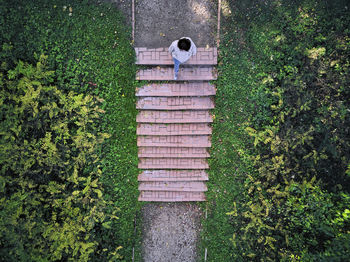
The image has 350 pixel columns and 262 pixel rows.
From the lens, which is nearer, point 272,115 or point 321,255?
point 321,255

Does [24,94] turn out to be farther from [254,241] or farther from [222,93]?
[254,241]

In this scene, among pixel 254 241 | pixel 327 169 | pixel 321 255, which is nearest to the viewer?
pixel 321 255

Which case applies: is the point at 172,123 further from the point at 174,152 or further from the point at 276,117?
the point at 276,117

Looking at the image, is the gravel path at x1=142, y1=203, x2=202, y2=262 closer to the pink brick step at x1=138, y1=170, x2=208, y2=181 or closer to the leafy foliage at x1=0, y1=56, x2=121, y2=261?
the pink brick step at x1=138, y1=170, x2=208, y2=181

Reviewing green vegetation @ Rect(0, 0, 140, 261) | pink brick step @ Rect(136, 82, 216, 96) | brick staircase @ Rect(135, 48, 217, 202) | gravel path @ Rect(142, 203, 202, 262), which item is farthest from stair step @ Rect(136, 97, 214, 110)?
gravel path @ Rect(142, 203, 202, 262)

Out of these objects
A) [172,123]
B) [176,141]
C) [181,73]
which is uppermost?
[181,73]

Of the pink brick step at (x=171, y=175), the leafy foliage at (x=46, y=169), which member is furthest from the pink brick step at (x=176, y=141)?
the leafy foliage at (x=46, y=169)

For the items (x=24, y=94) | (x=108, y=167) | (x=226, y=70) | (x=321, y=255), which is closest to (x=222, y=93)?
(x=226, y=70)

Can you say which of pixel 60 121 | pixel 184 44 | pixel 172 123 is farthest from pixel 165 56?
pixel 60 121
